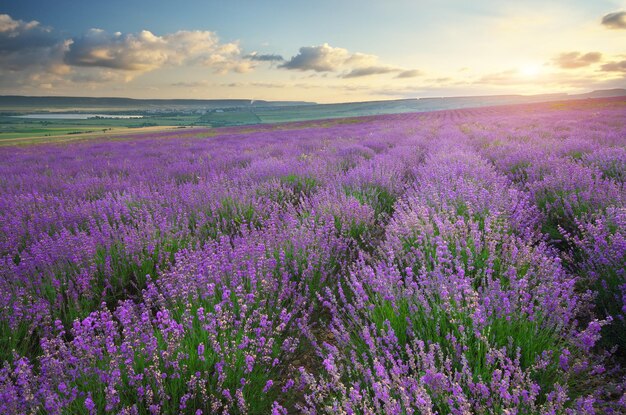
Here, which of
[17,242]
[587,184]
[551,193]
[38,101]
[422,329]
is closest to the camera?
[422,329]

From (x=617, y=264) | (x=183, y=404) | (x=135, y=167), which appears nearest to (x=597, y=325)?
(x=617, y=264)

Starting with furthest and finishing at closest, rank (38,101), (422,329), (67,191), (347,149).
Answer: (38,101), (347,149), (67,191), (422,329)

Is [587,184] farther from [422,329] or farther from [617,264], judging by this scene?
[422,329]

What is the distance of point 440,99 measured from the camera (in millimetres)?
165750

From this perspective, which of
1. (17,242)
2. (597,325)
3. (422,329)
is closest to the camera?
(597,325)

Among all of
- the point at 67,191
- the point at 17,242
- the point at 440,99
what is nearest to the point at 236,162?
the point at 67,191

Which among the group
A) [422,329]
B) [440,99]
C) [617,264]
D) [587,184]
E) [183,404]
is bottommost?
[183,404]

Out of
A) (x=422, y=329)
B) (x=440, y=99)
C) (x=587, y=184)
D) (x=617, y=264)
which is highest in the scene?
(x=440, y=99)

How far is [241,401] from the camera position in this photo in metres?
1.41

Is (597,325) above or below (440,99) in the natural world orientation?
below

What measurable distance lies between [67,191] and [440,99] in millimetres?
178692

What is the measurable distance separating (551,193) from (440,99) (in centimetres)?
17794

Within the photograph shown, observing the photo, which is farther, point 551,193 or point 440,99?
point 440,99

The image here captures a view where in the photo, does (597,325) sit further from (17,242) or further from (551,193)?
(17,242)
